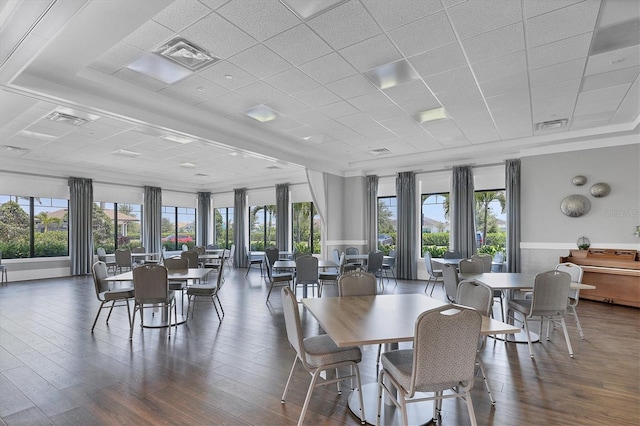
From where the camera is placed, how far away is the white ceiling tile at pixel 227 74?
4047mm

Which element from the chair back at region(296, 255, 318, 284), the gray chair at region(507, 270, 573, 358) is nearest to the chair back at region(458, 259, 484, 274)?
the gray chair at region(507, 270, 573, 358)

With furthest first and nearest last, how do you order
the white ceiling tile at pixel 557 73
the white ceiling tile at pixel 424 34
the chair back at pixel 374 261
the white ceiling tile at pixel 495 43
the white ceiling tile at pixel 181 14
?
the chair back at pixel 374 261 → the white ceiling tile at pixel 557 73 → the white ceiling tile at pixel 495 43 → the white ceiling tile at pixel 424 34 → the white ceiling tile at pixel 181 14

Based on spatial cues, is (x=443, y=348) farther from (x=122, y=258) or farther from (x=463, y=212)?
(x=122, y=258)

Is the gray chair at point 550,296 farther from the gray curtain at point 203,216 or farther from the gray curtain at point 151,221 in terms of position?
the gray curtain at point 203,216

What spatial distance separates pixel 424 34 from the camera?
3.41 metres

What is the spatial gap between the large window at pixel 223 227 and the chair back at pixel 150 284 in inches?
366

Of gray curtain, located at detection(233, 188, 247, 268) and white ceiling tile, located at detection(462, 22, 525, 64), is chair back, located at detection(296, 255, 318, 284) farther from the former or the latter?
gray curtain, located at detection(233, 188, 247, 268)

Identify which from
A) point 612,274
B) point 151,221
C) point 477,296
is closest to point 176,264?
point 477,296

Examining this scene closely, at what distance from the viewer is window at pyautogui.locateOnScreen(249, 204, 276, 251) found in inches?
489

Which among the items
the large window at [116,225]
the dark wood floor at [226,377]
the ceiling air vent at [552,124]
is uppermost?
the ceiling air vent at [552,124]

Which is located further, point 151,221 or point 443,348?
point 151,221

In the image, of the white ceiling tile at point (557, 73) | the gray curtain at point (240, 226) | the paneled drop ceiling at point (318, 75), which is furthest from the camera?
the gray curtain at point (240, 226)

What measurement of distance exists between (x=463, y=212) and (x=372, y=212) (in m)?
2.52

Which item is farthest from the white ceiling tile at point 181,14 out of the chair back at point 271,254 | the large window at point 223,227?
the large window at point 223,227
